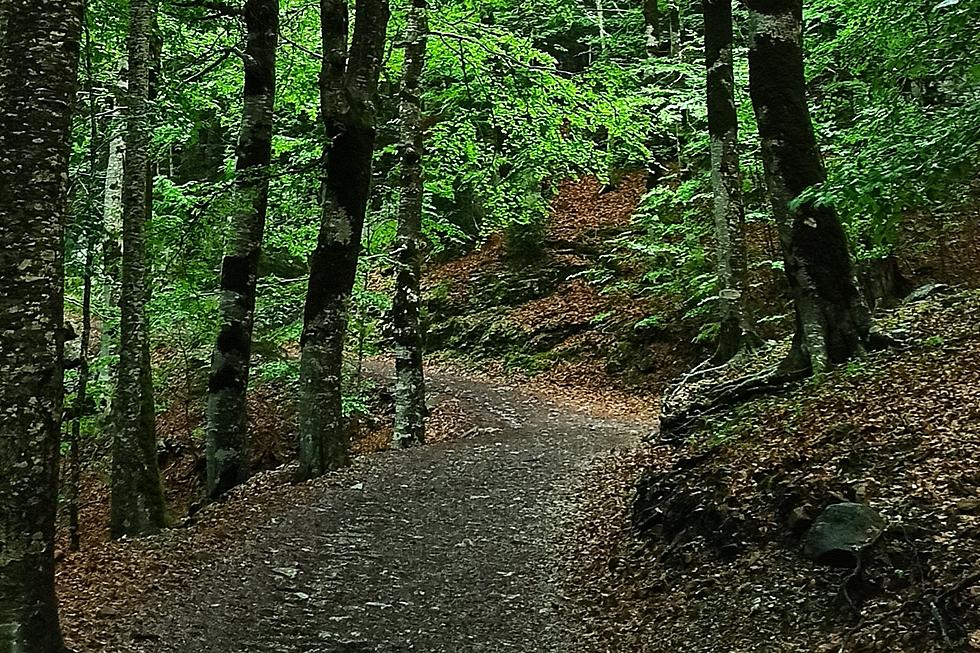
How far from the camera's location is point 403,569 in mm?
7398

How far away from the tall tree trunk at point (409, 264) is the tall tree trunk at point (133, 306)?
3968mm

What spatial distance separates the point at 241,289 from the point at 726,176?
7393mm

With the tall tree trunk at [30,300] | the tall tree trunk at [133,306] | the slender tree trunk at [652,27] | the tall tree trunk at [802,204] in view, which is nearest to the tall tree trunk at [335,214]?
the tall tree trunk at [133,306]

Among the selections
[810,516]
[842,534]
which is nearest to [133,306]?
[810,516]

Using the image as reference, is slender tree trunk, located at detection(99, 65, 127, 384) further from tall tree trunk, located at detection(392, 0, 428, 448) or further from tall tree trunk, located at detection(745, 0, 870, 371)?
tall tree trunk, located at detection(745, 0, 870, 371)

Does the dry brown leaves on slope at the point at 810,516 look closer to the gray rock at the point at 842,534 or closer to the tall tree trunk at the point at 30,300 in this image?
the gray rock at the point at 842,534

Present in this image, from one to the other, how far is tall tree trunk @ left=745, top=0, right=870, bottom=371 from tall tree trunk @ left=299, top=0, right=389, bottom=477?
4.89 m

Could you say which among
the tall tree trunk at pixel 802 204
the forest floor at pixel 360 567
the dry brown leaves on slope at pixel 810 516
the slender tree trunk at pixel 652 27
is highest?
the slender tree trunk at pixel 652 27

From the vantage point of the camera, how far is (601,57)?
2681cm

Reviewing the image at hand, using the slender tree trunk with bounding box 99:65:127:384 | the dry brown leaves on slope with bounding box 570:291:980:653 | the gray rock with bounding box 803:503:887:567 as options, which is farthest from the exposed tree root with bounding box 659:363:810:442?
the slender tree trunk with bounding box 99:65:127:384

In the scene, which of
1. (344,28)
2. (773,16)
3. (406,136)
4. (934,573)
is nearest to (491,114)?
(406,136)

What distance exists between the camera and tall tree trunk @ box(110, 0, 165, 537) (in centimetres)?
945

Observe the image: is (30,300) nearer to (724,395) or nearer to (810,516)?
(810,516)

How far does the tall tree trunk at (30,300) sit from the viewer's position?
15.1 ft
